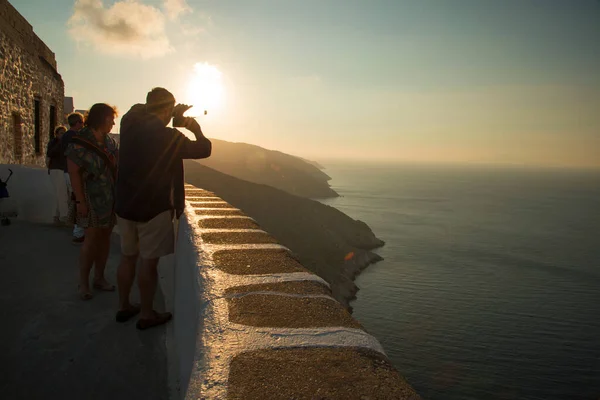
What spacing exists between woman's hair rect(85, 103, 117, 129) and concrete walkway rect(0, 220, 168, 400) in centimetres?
181

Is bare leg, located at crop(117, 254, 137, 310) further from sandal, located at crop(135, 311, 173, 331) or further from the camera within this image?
the camera

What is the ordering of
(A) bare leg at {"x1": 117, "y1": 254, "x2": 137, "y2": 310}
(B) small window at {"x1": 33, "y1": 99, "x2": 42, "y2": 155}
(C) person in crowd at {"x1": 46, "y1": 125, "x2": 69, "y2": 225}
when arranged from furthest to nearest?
(B) small window at {"x1": 33, "y1": 99, "x2": 42, "y2": 155}
(C) person in crowd at {"x1": 46, "y1": 125, "x2": 69, "y2": 225}
(A) bare leg at {"x1": 117, "y1": 254, "x2": 137, "y2": 310}

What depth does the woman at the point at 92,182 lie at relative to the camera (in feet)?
11.8

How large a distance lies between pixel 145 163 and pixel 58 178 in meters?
4.79

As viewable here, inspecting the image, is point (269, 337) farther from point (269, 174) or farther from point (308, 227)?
point (269, 174)

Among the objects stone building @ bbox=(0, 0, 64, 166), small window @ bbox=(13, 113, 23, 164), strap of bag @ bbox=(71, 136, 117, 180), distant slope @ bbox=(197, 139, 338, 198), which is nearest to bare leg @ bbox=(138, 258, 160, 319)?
strap of bag @ bbox=(71, 136, 117, 180)

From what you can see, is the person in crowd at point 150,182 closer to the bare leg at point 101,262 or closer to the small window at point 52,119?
the bare leg at point 101,262

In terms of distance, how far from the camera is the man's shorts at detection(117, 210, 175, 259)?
9.59 feet

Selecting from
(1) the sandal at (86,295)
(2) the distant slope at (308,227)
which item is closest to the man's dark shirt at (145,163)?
(1) the sandal at (86,295)

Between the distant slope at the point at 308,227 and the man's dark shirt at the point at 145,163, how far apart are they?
4370 centimetres

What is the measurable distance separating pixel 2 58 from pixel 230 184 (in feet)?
179

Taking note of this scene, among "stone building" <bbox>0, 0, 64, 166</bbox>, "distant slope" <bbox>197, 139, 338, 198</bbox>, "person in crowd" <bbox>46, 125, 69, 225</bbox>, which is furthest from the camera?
"distant slope" <bbox>197, 139, 338, 198</bbox>

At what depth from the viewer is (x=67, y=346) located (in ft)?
9.48

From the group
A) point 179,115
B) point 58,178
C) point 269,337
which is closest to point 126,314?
point 179,115
